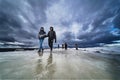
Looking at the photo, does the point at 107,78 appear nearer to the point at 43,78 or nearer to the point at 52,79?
the point at 52,79

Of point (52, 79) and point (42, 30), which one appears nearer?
point (52, 79)

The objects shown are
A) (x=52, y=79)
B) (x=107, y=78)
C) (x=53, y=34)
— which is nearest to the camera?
(x=52, y=79)

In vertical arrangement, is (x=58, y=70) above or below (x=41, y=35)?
below

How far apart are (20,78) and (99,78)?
202 centimetres

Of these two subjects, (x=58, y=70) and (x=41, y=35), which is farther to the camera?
(x=41, y=35)

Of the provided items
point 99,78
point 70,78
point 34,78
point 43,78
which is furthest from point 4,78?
point 99,78

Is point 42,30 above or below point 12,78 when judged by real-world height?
above

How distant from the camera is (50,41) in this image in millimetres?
10758

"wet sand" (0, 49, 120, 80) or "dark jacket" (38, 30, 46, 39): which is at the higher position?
"dark jacket" (38, 30, 46, 39)

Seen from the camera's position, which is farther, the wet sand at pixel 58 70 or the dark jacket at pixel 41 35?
the dark jacket at pixel 41 35

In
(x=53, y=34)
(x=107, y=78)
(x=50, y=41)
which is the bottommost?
(x=107, y=78)

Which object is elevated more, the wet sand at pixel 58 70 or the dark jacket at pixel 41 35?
the dark jacket at pixel 41 35

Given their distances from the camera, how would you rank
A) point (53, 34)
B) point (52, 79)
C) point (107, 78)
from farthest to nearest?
point (53, 34)
point (107, 78)
point (52, 79)

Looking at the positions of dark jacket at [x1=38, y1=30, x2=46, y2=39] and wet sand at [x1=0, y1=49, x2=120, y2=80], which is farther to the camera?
dark jacket at [x1=38, y1=30, x2=46, y2=39]
